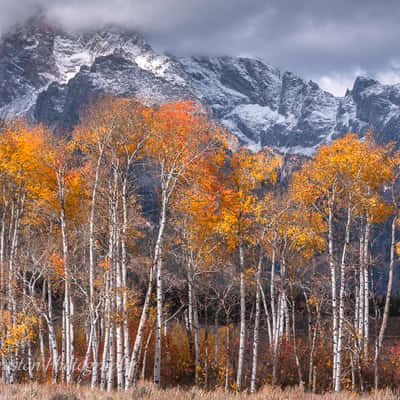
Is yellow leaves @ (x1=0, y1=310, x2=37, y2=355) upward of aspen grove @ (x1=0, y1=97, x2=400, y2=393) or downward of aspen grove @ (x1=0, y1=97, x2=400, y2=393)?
downward

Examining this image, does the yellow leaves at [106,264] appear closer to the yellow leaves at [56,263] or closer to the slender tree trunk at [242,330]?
the yellow leaves at [56,263]

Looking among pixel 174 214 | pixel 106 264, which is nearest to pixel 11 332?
pixel 106 264

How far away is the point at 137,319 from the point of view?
72.6ft

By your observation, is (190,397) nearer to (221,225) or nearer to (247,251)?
Answer: (221,225)

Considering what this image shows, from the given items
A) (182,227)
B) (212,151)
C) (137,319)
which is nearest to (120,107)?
(212,151)

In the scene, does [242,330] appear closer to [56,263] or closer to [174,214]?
[174,214]

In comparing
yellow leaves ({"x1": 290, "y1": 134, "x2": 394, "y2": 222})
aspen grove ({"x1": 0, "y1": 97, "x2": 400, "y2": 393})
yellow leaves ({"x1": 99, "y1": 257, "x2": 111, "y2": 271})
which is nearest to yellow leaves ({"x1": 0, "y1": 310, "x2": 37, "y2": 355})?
aspen grove ({"x1": 0, "y1": 97, "x2": 400, "y2": 393})

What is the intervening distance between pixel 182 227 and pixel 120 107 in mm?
4938

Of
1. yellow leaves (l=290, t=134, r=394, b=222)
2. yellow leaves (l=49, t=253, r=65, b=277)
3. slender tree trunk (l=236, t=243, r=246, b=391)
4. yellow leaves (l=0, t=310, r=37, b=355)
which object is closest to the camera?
yellow leaves (l=0, t=310, r=37, b=355)

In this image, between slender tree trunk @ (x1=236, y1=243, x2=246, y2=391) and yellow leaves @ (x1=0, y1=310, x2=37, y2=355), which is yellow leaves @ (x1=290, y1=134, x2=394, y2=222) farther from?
yellow leaves @ (x1=0, y1=310, x2=37, y2=355)

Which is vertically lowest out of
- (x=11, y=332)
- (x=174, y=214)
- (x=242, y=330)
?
(x=242, y=330)

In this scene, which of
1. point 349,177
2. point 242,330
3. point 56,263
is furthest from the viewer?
point 56,263

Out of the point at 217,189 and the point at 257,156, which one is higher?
the point at 257,156

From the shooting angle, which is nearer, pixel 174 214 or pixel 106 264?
pixel 106 264
